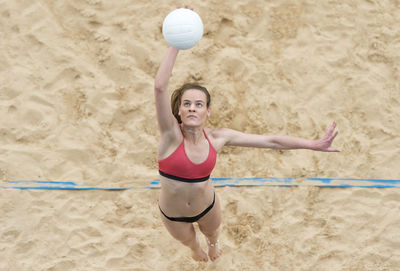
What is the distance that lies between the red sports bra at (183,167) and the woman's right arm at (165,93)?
0.15 metres

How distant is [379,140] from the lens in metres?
4.52

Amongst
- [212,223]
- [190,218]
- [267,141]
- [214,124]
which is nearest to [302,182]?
[214,124]

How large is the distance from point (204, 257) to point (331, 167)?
1.51 metres

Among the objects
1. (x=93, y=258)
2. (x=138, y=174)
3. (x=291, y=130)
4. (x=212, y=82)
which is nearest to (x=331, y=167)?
(x=291, y=130)

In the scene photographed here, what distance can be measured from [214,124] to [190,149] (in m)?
1.63

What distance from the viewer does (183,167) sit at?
110 inches

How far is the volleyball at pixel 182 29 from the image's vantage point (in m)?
2.51

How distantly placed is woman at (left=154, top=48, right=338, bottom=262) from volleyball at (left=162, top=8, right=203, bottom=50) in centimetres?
30

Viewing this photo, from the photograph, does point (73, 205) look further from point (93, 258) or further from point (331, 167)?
point (331, 167)

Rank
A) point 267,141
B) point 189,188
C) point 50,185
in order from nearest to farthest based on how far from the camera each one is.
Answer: point 189,188, point 267,141, point 50,185

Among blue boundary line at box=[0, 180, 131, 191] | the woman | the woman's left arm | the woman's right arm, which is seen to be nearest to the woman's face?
the woman

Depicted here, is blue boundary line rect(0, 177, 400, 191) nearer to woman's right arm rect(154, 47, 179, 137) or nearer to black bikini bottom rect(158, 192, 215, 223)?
black bikini bottom rect(158, 192, 215, 223)

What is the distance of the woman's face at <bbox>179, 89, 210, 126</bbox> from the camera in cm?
278

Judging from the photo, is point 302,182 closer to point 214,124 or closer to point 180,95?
point 214,124
